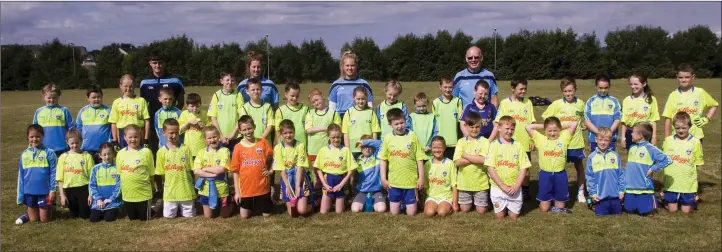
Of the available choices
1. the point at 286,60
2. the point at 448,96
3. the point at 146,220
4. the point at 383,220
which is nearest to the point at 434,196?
the point at 383,220

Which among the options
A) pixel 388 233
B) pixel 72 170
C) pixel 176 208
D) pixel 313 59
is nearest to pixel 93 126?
pixel 72 170

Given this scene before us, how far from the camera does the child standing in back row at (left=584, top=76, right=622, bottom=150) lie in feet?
22.0

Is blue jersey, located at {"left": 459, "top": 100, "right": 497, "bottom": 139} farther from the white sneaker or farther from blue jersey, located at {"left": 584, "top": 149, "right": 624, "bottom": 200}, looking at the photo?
the white sneaker

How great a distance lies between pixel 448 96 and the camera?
6734mm

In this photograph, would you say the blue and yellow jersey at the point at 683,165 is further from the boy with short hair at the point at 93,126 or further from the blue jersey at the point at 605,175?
the boy with short hair at the point at 93,126

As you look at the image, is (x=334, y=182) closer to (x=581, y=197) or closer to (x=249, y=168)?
(x=249, y=168)

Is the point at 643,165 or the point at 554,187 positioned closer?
the point at 643,165

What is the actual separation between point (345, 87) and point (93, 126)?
10.6 ft

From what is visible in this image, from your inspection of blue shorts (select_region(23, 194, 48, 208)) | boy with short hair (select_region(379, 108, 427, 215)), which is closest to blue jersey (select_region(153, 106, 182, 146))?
blue shorts (select_region(23, 194, 48, 208))

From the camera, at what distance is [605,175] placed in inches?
239

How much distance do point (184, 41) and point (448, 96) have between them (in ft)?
137

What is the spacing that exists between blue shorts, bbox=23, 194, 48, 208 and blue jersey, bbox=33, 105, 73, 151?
78 cm

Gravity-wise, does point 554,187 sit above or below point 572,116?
below

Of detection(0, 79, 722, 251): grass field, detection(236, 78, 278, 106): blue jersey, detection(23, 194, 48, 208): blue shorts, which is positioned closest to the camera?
detection(0, 79, 722, 251): grass field
